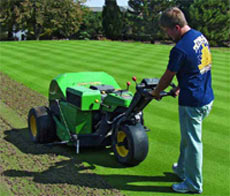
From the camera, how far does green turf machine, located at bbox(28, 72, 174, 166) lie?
422 centimetres

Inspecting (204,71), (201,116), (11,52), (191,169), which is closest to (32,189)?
(191,169)

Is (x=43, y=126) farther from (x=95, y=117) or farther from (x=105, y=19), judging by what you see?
(x=105, y=19)

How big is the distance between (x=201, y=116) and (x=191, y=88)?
380 millimetres

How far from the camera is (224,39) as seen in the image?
3606cm

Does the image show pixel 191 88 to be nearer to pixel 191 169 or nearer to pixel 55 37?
pixel 191 169

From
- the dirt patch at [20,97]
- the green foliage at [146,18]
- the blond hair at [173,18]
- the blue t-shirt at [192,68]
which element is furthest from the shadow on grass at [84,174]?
the green foliage at [146,18]

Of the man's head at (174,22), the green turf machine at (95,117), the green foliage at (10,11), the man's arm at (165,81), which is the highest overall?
the green foliage at (10,11)

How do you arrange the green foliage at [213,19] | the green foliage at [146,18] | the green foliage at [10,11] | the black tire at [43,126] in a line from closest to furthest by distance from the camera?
the black tire at [43,126]
the green foliage at [10,11]
the green foliage at [213,19]
the green foliage at [146,18]

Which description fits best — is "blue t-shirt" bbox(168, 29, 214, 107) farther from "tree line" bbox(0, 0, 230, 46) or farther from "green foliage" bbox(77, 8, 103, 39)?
"green foliage" bbox(77, 8, 103, 39)

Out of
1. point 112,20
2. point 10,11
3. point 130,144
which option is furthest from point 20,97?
point 112,20

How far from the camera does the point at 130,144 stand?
13.8 feet

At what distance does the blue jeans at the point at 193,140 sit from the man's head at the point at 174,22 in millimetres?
882

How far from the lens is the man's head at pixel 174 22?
3.54 metres

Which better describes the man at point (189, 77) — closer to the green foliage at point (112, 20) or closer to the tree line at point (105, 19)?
the tree line at point (105, 19)
